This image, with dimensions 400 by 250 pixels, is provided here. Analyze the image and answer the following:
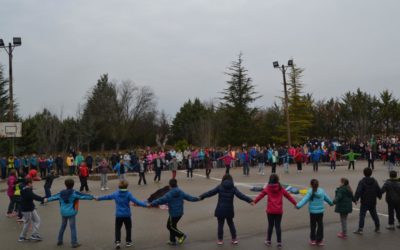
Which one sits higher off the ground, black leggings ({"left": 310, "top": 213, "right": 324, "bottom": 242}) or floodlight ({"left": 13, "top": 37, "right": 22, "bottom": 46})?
floodlight ({"left": 13, "top": 37, "right": 22, "bottom": 46})

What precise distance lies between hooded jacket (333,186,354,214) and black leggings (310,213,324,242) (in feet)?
3.00

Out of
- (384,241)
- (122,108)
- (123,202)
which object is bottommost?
(384,241)

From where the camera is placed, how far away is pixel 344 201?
1008 centimetres

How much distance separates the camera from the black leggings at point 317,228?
926 cm

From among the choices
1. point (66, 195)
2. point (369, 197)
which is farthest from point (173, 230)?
point (369, 197)

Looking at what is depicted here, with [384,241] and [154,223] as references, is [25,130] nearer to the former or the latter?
[154,223]

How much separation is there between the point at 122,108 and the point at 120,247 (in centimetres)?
6478

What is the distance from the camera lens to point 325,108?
6275cm

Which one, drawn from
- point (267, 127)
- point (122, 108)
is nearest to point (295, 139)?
point (267, 127)

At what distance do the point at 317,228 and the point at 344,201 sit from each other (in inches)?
48.3

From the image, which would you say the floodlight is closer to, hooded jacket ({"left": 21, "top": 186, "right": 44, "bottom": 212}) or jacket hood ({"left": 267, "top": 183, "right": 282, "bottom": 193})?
hooded jacket ({"left": 21, "top": 186, "right": 44, "bottom": 212})

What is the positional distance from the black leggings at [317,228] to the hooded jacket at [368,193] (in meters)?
1.65

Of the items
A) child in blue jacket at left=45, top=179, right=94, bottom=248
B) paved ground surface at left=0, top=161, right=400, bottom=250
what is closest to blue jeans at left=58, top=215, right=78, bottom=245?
child in blue jacket at left=45, top=179, right=94, bottom=248

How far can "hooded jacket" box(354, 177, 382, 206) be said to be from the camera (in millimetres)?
10516
